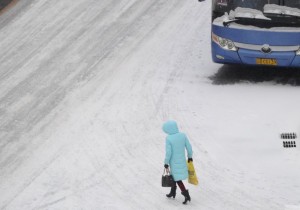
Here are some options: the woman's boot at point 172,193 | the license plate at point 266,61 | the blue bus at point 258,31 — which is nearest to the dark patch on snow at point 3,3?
the blue bus at point 258,31

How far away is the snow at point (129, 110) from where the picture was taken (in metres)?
12.0

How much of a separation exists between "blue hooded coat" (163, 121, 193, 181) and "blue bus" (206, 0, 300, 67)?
4.95m

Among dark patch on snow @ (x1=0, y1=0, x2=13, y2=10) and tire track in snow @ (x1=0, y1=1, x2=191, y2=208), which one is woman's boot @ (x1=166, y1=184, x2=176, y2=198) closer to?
tire track in snow @ (x1=0, y1=1, x2=191, y2=208)

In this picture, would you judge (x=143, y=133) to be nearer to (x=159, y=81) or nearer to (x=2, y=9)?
(x=159, y=81)

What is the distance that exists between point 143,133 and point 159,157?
1060mm

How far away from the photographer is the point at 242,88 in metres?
15.9

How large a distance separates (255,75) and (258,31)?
1.61 metres

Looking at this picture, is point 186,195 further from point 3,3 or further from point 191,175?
point 3,3

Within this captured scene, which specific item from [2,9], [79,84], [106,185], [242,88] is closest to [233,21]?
[242,88]

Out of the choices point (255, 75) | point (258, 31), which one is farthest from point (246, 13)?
point (255, 75)

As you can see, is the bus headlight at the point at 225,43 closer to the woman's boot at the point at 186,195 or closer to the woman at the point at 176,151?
the woman at the point at 176,151

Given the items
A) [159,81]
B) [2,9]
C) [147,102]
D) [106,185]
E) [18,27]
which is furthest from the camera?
[2,9]

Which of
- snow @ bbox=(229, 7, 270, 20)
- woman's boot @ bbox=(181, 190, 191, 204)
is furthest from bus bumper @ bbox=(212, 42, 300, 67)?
woman's boot @ bbox=(181, 190, 191, 204)

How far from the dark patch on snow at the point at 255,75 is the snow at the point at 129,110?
0.09ft
